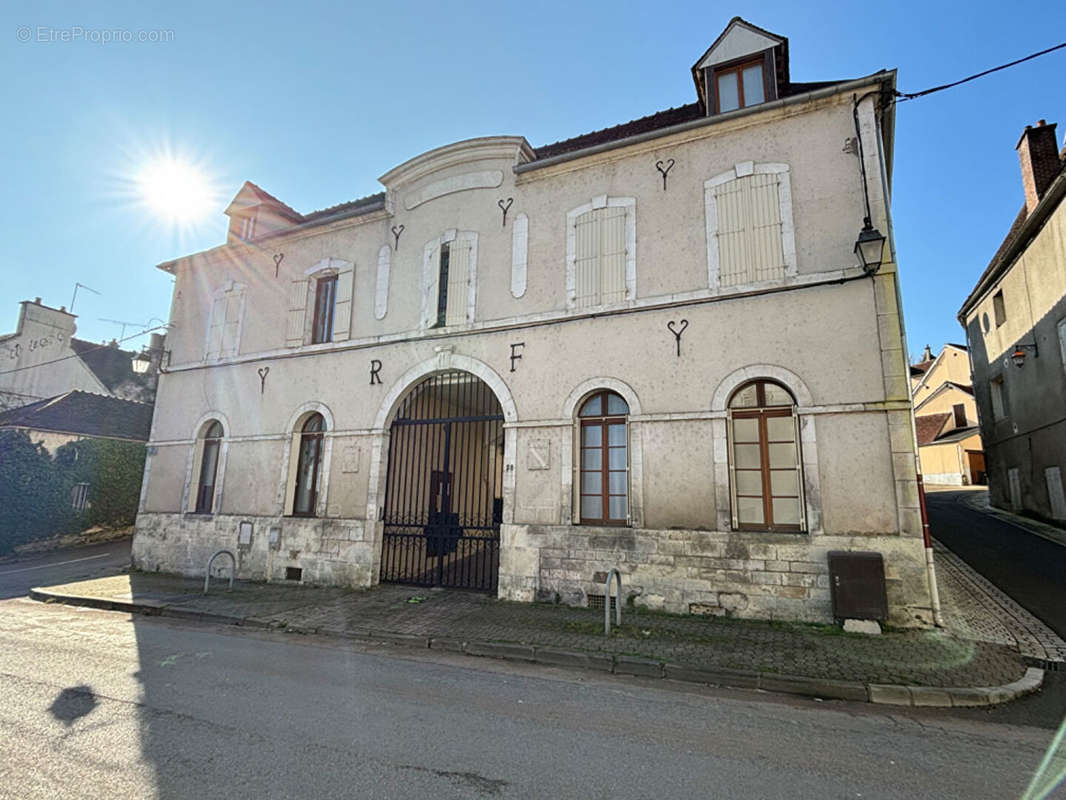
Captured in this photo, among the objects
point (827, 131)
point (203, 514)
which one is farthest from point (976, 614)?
point (203, 514)

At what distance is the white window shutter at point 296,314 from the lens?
1141 cm

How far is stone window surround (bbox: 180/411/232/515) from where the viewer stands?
1141 centimetres

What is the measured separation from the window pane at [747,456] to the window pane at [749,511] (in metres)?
0.47

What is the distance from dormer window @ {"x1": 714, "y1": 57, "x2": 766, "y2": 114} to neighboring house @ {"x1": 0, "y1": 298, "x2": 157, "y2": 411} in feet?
77.6

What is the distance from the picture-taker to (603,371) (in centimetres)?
841

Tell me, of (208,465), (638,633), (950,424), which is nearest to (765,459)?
(638,633)

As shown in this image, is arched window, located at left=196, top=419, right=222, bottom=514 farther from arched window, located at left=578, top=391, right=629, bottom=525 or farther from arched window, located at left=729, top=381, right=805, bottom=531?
arched window, located at left=729, top=381, right=805, bottom=531

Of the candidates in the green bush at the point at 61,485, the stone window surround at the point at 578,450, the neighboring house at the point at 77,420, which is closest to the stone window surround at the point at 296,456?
the stone window surround at the point at 578,450

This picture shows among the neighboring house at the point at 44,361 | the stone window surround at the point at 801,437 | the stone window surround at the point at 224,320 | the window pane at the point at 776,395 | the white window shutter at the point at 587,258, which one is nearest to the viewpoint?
the stone window surround at the point at 801,437

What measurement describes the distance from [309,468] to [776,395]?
909 cm

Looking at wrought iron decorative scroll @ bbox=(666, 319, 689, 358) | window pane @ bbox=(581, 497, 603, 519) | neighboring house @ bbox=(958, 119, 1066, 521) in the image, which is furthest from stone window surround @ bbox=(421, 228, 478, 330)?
neighboring house @ bbox=(958, 119, 1066, 521)

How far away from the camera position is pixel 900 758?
3.54 metres

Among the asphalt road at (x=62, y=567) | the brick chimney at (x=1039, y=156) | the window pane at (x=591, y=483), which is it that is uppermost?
the brick chimney at (x=1039, y=156)

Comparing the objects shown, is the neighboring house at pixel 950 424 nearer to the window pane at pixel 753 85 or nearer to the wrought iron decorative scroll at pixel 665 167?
the window pane at pixel 753 85
